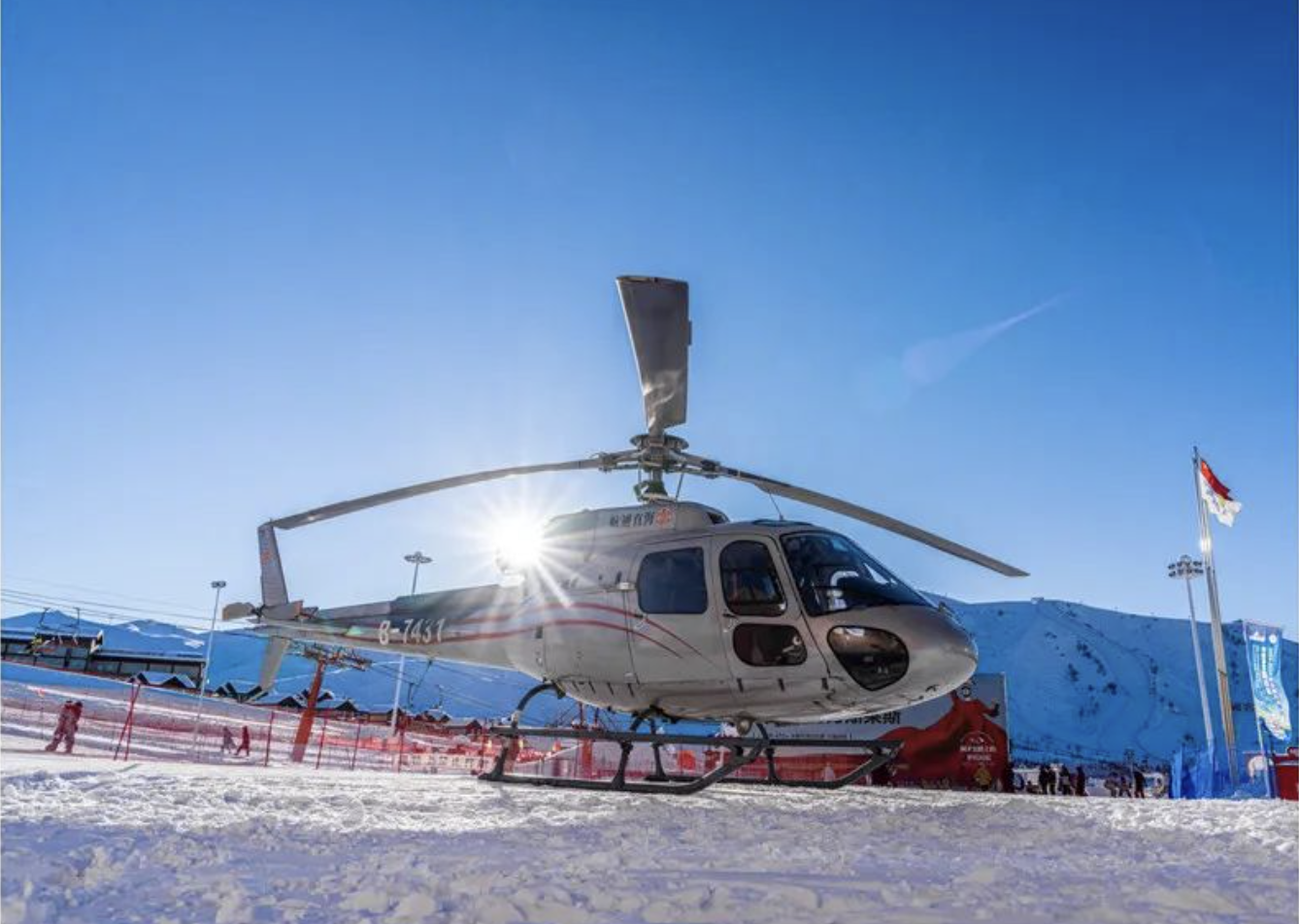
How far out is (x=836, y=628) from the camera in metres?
8.03

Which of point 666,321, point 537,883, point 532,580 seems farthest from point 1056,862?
point 532,580

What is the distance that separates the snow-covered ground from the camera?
116 inches

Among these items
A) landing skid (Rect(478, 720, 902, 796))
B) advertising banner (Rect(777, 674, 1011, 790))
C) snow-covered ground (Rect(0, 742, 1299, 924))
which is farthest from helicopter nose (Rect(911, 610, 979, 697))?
advertising banner (Rect(777, 674, 1011, 790))

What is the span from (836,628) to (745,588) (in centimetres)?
101

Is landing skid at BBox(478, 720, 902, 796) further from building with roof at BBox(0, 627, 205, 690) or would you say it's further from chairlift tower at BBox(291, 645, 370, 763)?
building with roof at BBox(0, 627, 205, 690)

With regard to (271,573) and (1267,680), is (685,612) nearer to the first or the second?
(271,573)

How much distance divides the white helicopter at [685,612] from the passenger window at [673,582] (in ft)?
0.05

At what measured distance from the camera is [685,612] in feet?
28.9

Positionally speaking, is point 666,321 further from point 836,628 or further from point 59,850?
point 59,850

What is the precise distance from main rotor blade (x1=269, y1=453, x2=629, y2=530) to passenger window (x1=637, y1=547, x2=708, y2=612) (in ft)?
4.37

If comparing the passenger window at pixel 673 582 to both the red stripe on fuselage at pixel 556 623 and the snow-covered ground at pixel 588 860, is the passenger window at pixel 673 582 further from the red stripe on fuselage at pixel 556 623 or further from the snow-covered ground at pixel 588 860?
the snow-covered ground at pixel 588 860

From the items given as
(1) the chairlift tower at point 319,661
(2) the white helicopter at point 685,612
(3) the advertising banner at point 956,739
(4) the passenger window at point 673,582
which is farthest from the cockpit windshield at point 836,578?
(3) the advertising banner at point 956,739

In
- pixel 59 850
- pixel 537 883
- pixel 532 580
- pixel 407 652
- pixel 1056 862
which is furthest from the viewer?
pixel 407 652

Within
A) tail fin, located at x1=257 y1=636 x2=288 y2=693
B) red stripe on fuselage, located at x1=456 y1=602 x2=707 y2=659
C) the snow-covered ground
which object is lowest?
the snow-covered ground
